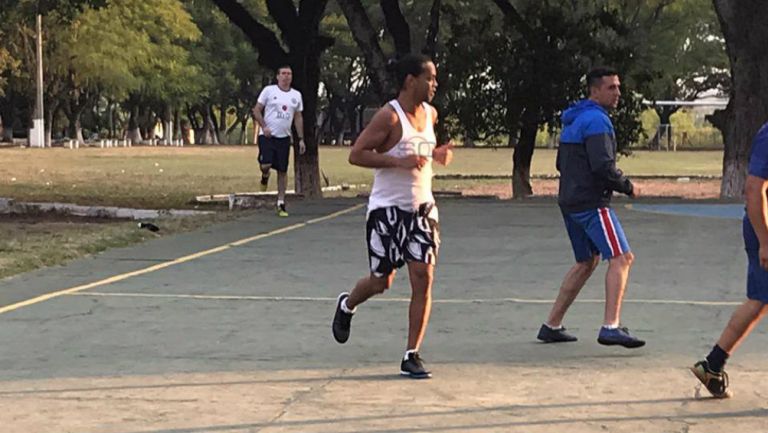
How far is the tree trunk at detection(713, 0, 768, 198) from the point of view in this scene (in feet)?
67.9

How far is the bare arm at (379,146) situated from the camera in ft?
22.8

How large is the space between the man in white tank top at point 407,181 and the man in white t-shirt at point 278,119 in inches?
353

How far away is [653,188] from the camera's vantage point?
30547 millimetres

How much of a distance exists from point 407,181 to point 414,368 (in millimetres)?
1064

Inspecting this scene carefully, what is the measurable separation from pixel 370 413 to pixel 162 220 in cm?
1062

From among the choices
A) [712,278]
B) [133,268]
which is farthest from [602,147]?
[133,268]

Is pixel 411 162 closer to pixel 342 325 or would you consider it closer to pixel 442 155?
pixel 442 155

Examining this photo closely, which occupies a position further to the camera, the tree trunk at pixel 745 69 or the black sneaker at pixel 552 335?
the tree trunk at pixel 745 69

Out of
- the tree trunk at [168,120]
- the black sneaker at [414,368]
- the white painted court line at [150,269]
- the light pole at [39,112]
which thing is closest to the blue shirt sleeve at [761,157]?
the black sneaker at [414,368]

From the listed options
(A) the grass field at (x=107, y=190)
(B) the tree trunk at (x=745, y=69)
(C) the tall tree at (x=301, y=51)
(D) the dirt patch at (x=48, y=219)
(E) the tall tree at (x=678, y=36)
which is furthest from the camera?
(E) the tall tree at (x=678, y=36)

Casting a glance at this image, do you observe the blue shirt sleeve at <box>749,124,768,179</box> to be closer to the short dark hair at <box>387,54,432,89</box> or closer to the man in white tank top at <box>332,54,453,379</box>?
the man in white tank top at <box>332,54,453,379</box>

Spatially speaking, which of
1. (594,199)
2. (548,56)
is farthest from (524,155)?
(594,199)

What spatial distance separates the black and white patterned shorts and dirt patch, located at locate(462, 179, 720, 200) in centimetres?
1858

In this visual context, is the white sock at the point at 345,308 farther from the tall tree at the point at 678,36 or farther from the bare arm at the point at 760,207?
the tall tree at the point at 678,36
